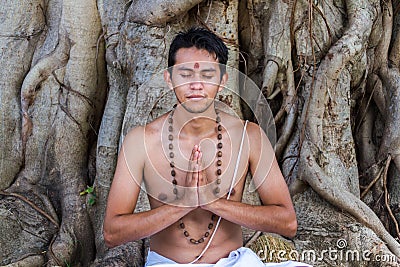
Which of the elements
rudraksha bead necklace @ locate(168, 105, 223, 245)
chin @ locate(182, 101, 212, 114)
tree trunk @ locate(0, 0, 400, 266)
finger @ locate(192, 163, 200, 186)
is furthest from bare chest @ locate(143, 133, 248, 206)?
Answer: tree trunk @ locate(0, 0, 400, 266)

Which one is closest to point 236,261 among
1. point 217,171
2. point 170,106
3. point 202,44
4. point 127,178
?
point 217,171

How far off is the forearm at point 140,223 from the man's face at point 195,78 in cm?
48

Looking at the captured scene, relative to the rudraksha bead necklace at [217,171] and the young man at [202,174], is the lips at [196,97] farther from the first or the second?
the rudraksha bead necklace at [217,171]

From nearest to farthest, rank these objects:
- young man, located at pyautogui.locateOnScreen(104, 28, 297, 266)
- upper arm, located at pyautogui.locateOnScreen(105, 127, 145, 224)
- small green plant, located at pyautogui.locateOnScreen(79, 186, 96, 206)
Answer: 1. young man, located at pyautogui.locateOnScreen(104, 28, 297, 266)
2. upper arm, located at pyautogui.locateOnScreen(105, 127, 145, 224)
3. small green plant, located at pyautogui.locateOnScreen(79, 186, 96, 206)

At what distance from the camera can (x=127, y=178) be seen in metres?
3.00

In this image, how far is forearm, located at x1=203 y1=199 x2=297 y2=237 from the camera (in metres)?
2.79

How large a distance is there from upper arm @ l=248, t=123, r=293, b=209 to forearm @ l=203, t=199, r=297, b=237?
→ 64mm

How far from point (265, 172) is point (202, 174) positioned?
45 centimetres

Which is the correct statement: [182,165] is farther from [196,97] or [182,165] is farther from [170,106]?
[170,106]

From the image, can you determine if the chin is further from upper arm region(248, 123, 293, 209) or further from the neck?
upper arm region(248, 123, 293, 209)

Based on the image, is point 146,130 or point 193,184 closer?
point 193,184

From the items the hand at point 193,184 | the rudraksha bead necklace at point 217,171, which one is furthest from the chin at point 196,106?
the hand at point 193,184

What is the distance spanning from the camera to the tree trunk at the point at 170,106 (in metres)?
4.35

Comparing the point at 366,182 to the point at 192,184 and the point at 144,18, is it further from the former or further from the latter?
the point at 192,184
